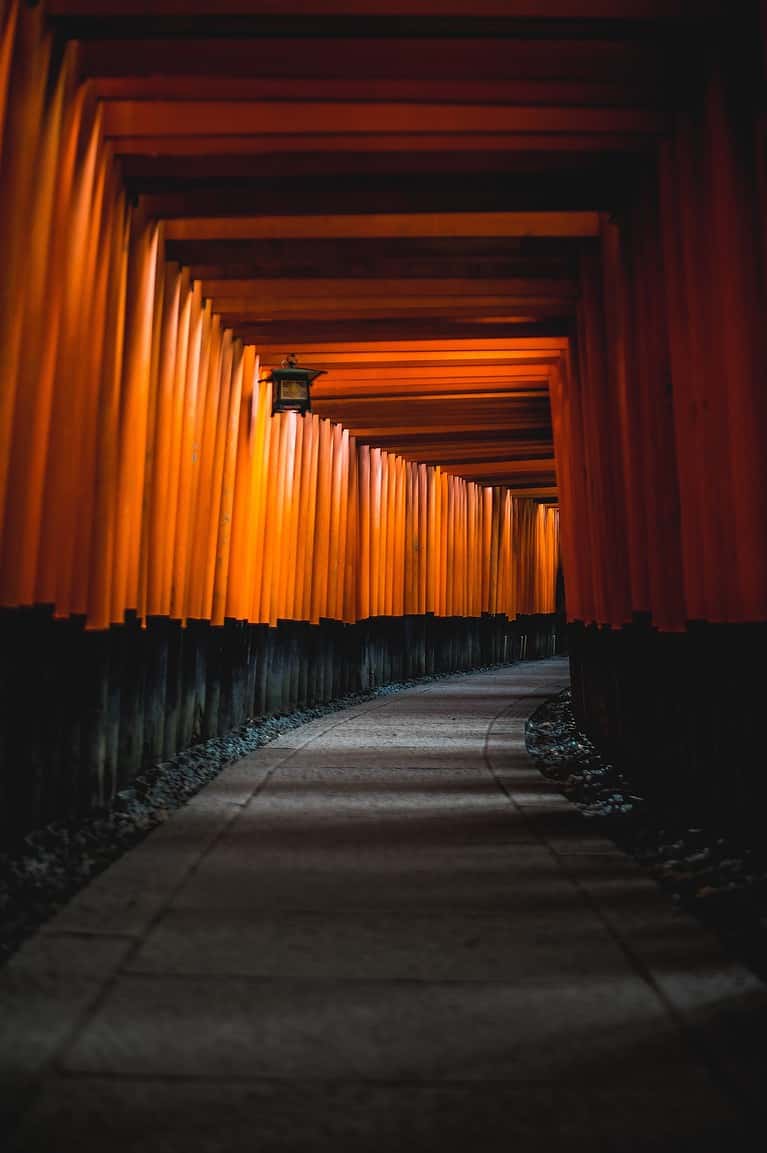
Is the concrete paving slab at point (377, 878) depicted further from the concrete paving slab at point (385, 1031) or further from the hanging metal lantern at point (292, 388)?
the hanging metal lantern at point (292, 388)

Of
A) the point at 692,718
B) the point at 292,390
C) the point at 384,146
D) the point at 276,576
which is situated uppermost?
the point at 384,146

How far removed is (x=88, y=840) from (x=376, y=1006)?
102 inches

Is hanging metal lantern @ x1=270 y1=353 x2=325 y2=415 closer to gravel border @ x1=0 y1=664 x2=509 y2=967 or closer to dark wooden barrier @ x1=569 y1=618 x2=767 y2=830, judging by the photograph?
gravel border @ x1=0 y1=664 x2=509 y2=967

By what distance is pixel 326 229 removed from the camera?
7137 mm

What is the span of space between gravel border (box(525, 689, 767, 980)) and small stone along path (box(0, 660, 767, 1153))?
194mm

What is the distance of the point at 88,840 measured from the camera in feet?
15.4

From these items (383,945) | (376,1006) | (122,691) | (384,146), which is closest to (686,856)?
(383,945)

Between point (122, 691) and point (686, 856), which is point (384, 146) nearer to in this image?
point (122, 691)

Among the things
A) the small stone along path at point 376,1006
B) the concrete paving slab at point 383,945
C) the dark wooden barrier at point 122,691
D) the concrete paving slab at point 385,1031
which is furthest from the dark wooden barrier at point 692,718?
the dark wooden barrier at point 122,691

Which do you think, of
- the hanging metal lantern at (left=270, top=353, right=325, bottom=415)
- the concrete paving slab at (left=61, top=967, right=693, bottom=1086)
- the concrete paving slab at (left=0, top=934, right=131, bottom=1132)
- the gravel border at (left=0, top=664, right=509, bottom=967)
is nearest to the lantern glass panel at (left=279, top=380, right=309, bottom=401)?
the hanging metal lantern at (left=270, top=353, right=325, bottom=415)

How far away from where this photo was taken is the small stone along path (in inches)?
75.5

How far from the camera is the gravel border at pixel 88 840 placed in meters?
3.52

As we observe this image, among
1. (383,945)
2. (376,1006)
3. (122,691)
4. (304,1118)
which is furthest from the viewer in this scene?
(122,691)

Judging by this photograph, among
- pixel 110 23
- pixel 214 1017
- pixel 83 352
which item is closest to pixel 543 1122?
pixel 214 1017
